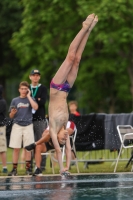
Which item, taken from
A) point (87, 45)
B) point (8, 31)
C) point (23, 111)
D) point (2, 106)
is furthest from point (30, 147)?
point (8, 31)

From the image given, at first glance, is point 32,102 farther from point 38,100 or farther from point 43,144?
point 43,144

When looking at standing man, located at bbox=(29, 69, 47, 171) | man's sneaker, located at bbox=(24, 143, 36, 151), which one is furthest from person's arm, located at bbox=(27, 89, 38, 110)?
man's sneaker, located at bbox=(24, 143, 36, 151)

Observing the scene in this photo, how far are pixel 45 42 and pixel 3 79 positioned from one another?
41.9ft

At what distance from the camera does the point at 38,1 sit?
4881cm

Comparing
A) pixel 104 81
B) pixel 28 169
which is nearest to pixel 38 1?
pixel 104 81

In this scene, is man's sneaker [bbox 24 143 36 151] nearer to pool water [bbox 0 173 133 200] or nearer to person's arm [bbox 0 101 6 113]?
person's arm [bbox 0 101 6 113]

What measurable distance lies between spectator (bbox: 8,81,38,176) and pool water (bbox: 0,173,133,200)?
3.25 meters

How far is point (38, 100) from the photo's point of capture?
18.9 m

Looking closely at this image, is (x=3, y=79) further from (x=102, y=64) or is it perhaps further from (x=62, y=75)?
(x=62, y=75)

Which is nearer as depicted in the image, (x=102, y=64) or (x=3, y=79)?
(x=102, y=64)

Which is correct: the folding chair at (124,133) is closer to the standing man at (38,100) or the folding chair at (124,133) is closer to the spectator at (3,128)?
the standing man at (38,100)

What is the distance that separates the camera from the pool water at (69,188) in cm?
1163

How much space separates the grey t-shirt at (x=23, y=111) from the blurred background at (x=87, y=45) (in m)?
25.5

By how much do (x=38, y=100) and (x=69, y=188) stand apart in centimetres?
623
